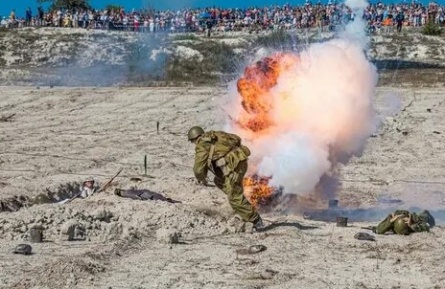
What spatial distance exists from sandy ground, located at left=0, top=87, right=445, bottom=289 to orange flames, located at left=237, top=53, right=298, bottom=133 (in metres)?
1.34

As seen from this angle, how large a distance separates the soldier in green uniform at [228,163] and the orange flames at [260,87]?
2052 mm

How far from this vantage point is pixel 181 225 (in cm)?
1172

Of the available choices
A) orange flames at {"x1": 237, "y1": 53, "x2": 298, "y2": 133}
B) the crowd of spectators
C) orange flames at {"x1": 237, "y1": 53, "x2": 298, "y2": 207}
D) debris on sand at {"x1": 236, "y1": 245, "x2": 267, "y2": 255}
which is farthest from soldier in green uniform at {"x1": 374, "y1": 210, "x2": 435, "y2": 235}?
the crowd of spectators

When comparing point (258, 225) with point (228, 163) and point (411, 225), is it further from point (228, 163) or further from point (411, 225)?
point (411, 225)

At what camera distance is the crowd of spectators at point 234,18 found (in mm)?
36906

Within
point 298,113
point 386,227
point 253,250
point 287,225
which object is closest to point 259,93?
point 298,113

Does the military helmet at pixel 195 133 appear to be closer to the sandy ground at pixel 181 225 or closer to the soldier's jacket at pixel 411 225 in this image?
the sandy ground at pixel 181 225

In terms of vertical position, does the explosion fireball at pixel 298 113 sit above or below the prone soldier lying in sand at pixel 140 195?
above

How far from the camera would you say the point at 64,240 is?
429 inches

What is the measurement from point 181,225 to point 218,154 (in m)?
1.05

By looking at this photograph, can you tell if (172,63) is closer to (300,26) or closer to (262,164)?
(300,26)

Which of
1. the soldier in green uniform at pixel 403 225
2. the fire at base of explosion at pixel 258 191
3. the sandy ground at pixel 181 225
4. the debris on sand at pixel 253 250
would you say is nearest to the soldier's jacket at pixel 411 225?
the soldier in green uniform at pixel 403 225

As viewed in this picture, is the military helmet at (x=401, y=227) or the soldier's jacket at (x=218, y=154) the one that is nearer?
the military helmet at (x=401, y=227)

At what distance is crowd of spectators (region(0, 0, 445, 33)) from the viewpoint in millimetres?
36906
